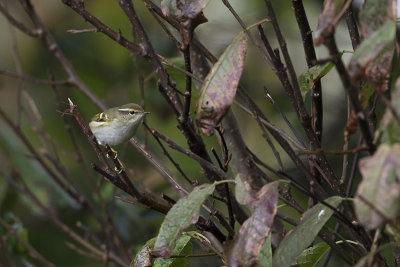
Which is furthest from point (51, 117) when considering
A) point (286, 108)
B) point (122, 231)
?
point (286, 108)

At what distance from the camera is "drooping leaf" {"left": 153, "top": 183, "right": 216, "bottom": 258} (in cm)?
129

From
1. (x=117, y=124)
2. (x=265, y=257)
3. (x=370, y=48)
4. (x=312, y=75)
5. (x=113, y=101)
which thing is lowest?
(x=113, y=101)

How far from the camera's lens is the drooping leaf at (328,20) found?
104cm

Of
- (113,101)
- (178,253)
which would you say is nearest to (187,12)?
(178,253)

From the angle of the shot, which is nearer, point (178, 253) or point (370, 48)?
point (370, 48)

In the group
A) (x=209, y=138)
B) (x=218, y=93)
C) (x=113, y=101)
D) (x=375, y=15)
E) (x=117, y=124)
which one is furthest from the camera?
(x=113, y=101)

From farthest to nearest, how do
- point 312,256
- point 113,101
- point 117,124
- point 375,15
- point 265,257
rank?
point 113,101, point 117,124, point 312,256, point 265,257, point 375,15

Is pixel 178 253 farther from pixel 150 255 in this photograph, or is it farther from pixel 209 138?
pixel 209 138

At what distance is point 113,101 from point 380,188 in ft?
12.0

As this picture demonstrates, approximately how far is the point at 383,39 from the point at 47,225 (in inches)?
157

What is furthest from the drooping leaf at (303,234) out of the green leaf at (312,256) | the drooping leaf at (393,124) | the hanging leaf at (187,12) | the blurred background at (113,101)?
the blurred background at (113,101)

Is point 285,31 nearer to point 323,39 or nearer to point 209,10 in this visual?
point 209,10

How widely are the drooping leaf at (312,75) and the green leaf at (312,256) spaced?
0.40m

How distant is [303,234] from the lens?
51.2 inches
